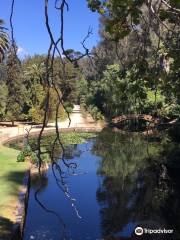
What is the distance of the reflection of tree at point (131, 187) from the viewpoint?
19.2m

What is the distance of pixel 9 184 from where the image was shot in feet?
67.9

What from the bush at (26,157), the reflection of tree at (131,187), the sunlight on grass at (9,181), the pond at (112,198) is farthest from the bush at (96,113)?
the bush at (26,157)

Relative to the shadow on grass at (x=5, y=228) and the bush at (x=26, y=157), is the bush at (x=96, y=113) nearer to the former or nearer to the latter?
the bush at (x=26, y=157)

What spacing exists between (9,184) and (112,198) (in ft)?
18.1

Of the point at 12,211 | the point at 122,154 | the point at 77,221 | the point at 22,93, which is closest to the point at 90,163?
the point at 122,154

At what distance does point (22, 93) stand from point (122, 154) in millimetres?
21848

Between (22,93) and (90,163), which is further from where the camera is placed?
(22,93)

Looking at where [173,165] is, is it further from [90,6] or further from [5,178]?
[90,6]

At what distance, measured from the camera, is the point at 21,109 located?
56281 millimetres

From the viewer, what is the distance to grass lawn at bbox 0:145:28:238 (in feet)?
51.2

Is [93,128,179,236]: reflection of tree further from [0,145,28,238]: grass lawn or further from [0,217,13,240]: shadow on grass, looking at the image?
[0,217,13,240]: shadow on grass

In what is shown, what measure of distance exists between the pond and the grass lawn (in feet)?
3.40

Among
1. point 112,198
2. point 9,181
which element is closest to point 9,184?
point 9,181

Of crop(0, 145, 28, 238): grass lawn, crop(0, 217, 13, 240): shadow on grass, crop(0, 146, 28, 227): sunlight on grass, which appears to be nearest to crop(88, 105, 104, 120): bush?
crop(0, 146, 28, 227): sunlight on grass
